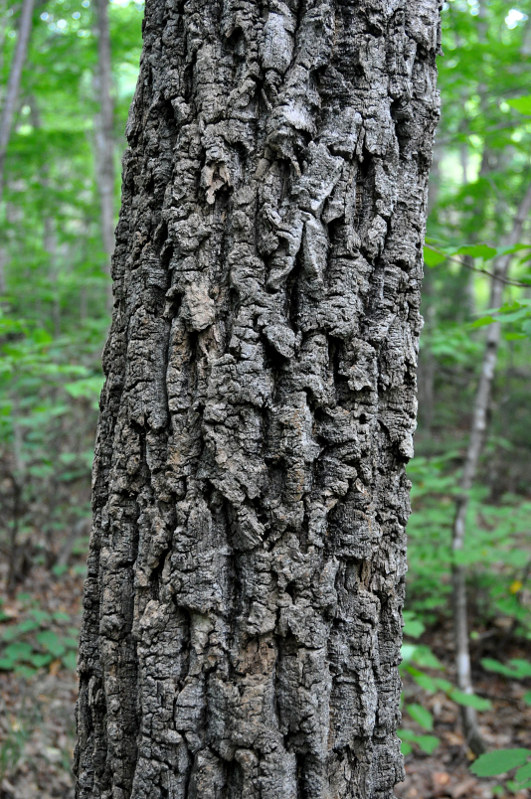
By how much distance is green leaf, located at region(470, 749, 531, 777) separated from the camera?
191cm

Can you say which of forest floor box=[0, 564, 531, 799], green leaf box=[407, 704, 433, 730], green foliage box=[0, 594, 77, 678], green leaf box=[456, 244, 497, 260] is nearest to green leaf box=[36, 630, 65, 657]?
green foliage box=[0, 594, 77, 678]

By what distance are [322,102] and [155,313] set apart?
0.57 meters

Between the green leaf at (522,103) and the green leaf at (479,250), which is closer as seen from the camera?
the green leaf at (522,103)

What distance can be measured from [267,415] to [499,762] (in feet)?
5.42

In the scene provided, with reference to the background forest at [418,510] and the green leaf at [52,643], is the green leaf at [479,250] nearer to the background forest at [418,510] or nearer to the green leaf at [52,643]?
the background forest at [418,510]

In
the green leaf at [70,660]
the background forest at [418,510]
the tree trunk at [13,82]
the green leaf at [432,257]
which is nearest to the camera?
the green leaf at [432,257]

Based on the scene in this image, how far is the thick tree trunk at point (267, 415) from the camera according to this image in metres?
1.13

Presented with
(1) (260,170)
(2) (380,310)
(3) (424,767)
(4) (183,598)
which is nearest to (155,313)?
(1) (260,170)

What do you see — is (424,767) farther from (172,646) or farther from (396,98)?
(396,98)

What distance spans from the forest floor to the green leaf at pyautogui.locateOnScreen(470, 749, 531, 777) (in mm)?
506

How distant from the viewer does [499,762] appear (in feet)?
6.39

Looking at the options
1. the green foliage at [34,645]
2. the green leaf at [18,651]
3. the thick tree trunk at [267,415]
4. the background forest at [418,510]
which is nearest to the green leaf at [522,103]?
the background forest at [418,510]

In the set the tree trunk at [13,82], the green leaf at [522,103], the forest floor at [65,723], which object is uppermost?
the tree trunk at [13,82]

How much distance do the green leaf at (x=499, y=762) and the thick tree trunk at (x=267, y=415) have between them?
907 mm
